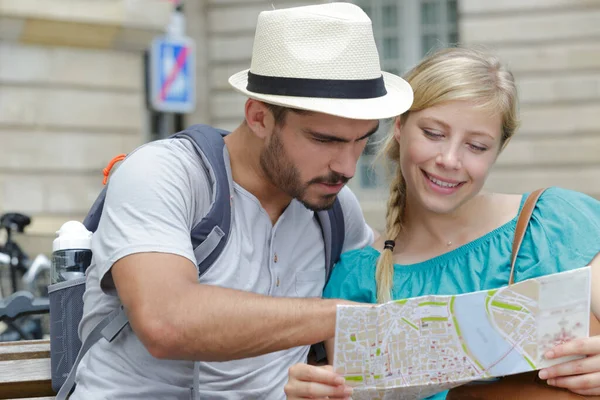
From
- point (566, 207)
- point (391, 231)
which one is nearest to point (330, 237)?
point (391, 231)

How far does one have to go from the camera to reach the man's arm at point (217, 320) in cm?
228

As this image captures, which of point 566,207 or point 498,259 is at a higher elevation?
point 566,207

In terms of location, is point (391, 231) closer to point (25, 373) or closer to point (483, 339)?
A: point (483, 339)

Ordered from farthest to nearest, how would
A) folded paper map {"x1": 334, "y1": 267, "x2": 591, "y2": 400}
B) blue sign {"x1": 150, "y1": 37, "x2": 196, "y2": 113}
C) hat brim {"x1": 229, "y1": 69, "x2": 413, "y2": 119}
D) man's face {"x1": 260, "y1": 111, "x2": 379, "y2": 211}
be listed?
1. blue sign {"x1": 150, "y1": 37, "x2": 196, "y2": 113}
2. man's face {"x1": 260, "y1": 111, "x2": 379, "y2": 211}
3. hat brim {"x1": 229, "y1": 69, "x2": 413, "y2": 119}
4. folded paper map {"x1": 334, "y1": 267, "x2": 591, "y2": 400}

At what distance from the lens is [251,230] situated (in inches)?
111

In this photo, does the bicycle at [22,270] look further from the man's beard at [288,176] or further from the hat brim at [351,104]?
the hat brim at [351,104]

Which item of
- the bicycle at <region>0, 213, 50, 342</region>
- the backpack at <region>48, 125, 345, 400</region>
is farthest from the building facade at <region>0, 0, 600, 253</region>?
the backpack at <region>48, 125, 345, 400</region>

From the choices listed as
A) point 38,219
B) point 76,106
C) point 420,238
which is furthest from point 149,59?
point 420,238

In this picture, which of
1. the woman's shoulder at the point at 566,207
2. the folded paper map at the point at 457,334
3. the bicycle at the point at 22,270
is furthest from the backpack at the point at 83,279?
the bicycle at the point at 22,270

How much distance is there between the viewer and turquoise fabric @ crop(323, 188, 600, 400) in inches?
109

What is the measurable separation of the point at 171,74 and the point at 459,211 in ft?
29.0

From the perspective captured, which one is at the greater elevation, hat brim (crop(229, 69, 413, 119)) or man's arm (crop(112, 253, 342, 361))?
hat brim (crop(229, 69, 413, 119))

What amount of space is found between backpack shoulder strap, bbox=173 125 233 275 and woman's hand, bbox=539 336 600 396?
924 millimetres

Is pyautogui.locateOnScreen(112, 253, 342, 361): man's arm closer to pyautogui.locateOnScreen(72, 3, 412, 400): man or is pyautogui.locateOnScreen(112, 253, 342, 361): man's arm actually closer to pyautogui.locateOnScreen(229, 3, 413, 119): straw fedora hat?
pyautogui.locateOnScreen(72, 3, 412, 400): man
